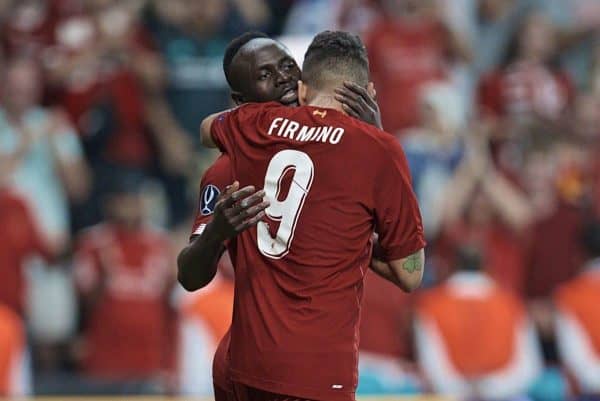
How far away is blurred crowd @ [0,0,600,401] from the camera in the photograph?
8047mm

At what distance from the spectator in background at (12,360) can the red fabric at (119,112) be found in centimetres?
165

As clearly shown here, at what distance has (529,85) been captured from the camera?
9797 millimetres

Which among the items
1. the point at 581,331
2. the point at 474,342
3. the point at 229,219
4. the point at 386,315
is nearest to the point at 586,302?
the point at 581,331

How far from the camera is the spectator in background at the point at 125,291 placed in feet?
27.7

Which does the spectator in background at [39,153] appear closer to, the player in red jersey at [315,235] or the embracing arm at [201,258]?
the embracing arm at [201,258]

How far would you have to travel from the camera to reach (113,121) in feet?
29.9

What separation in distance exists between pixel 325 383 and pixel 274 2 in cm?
615

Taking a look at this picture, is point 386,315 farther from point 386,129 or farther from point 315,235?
point 315,235

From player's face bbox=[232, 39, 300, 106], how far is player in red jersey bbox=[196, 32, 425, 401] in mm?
179

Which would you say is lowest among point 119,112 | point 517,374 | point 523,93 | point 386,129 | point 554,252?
point 517,374

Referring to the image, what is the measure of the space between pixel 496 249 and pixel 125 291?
7.99 ft

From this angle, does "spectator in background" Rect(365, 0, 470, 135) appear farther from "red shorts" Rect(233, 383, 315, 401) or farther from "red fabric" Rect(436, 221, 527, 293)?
"red shorts" Rect(233, 383, 315, 401)

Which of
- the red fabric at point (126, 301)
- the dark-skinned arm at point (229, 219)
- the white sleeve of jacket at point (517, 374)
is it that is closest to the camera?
the dark-skinned arm at point (229, 219)

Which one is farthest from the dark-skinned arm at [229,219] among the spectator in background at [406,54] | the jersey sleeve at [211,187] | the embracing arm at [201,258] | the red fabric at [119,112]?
the spectator in background at [406,54]
